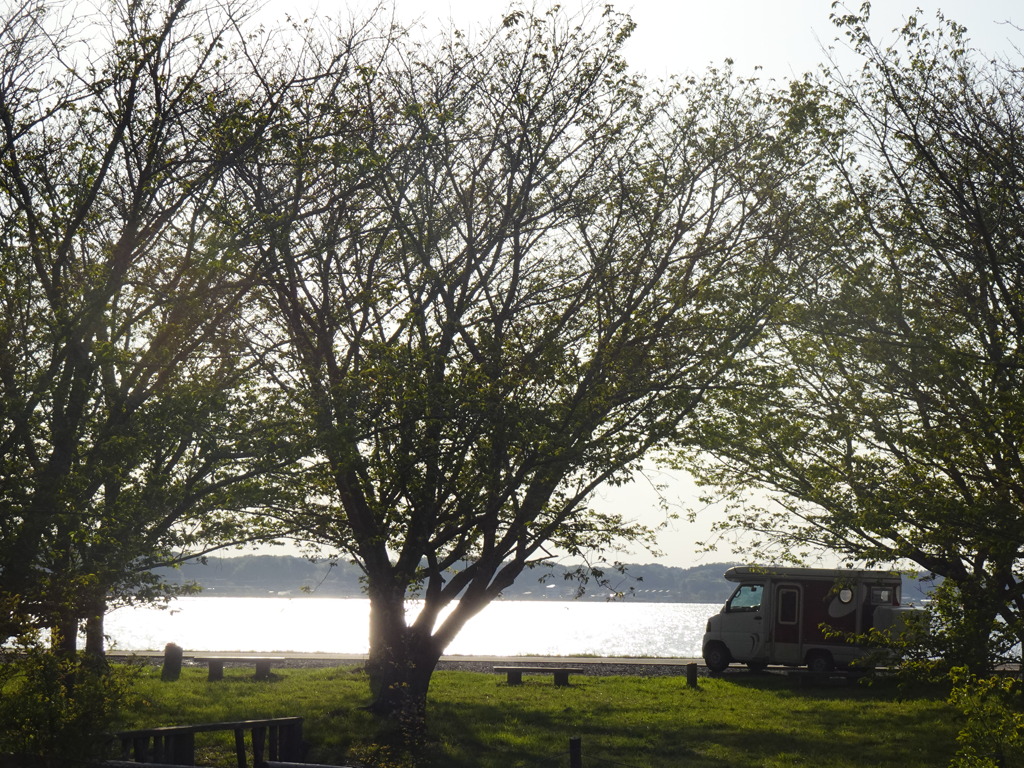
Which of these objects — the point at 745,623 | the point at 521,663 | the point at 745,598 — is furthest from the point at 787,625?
the point at 521,663

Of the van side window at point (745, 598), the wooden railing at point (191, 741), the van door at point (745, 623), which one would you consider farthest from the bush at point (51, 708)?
the van side window at point (745, 598)

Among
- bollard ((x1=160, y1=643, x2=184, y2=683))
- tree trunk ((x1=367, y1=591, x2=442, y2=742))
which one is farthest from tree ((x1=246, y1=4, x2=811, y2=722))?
bollard ((x1=160, y1=643, x2=184, y2=683))

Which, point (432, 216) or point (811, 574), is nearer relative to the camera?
point (432, 216)

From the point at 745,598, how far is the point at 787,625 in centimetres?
150

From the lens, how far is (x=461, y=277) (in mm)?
17516

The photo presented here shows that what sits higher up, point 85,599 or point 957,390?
point 957,390

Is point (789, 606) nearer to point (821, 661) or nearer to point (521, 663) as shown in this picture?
point (821, 661)

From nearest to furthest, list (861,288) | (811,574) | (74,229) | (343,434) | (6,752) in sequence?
(6,752) → (74,229) → (343,434) → (861,288) → (811,574)

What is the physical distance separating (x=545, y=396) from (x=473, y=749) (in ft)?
18.2

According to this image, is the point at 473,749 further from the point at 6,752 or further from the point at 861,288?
the point at 861,288

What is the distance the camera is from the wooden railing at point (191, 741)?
11883mm

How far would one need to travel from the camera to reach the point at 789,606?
28.8m

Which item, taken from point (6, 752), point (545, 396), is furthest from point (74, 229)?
point (545, 396)

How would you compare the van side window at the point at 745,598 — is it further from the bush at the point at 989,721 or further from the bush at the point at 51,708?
the bush at the point at 51,708
